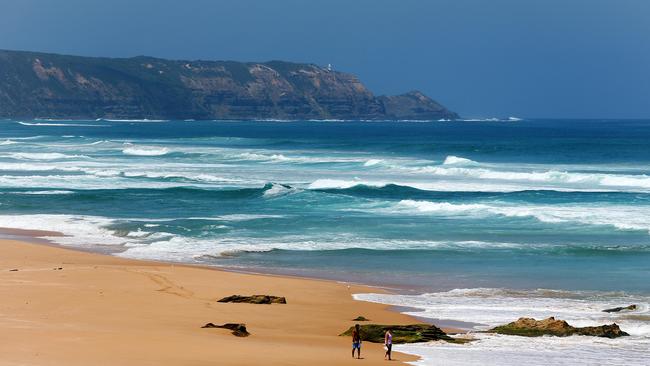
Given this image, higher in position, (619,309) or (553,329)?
(619,309)

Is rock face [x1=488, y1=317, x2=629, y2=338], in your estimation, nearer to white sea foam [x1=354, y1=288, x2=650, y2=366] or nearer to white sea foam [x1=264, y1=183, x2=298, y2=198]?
white sea foam [x1=354, y1=288, x2=650, y2=366]

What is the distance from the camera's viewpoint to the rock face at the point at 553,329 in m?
15.9

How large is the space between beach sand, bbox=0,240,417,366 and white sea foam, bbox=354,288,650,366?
752 mm

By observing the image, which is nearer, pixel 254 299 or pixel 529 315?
pixel 529 315

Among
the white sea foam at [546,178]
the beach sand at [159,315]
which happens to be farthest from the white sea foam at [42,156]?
the beach sand at [159,315]

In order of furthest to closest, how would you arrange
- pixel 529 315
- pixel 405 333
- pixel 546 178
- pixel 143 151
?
1. pixel 143 151
2. pixel 546 178
3. pixel 529 315
4. pixel 405 333

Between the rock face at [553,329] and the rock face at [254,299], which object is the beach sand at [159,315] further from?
the rock face at [553,329]

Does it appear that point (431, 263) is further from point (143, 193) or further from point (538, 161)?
point (538, 161)

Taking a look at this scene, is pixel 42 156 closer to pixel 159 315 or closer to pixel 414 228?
pixel 414 228

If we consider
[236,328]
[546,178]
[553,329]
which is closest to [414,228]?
[553,329]

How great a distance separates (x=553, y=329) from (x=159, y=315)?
591 centimetres

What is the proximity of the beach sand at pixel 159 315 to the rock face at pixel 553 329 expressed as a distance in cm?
Answer: 209

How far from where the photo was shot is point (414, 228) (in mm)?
30594

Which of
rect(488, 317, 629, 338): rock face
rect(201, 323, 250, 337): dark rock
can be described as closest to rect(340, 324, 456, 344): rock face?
rect(488, 317, 629, 338): rock face
